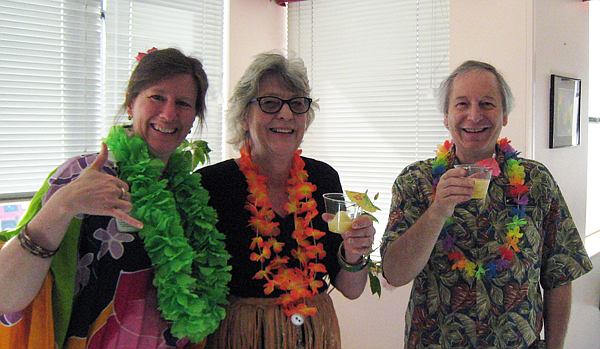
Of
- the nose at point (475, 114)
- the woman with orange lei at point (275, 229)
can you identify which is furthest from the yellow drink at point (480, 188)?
the woman with orange lei at point (275, 229)

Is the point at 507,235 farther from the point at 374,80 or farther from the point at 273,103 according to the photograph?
the point at 374,80

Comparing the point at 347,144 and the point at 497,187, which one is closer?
the point at 497,187

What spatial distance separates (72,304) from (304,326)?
0.72 meters

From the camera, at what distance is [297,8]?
4.38 metres

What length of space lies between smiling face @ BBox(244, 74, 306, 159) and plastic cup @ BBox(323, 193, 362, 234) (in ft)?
1.01

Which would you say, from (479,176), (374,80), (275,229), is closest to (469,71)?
(479,176)

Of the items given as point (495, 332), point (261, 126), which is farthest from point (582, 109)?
point (261, 126)

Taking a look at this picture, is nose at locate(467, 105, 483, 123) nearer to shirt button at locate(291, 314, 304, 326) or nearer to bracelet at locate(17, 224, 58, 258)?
shirt button at locate(291, 314, 304, 326)

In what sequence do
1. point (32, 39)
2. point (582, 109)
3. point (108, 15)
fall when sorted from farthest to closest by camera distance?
1. point (582, 109)
2. point (108, 15)
3. point (32, 39)

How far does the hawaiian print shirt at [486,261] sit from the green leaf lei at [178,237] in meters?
0.62

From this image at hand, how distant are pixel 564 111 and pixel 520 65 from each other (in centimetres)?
60

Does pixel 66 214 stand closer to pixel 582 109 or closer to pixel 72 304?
pixel 72 304

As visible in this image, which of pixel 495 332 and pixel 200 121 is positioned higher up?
pixel 200 121

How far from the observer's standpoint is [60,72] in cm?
295
